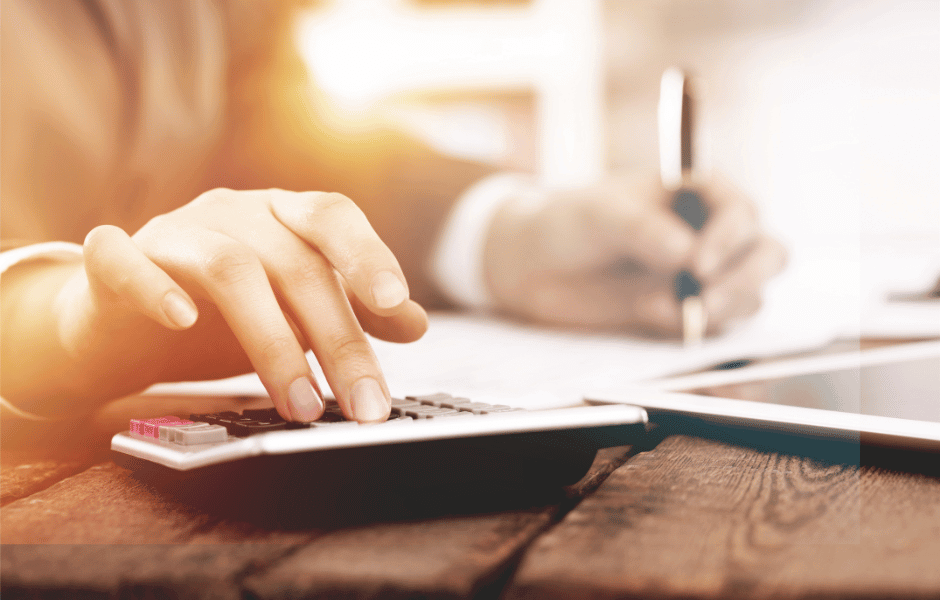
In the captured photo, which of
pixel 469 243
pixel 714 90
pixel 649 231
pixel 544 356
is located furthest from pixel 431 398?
pixel 714 90

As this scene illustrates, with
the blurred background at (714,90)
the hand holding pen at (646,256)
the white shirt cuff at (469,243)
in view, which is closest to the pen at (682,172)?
the hand holding pen at (646,256)

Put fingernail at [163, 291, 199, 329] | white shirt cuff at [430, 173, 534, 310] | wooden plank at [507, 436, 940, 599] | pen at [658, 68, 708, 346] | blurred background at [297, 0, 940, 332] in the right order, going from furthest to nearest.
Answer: blurred background at [297, 0, 940, 332], white shirt cuff at [430, 173, 534, 310], pen at [658, 68, 708, 346], fingernail at [163, 291, 199, 329], wooden plank at [507, 436, 940, 599]

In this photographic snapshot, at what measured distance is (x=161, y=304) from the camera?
0.24 meters

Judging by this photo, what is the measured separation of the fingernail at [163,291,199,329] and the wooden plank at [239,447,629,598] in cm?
10

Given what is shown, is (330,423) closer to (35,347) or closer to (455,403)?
(455,403)

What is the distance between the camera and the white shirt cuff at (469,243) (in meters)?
0.90

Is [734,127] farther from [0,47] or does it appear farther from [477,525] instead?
[477,525]

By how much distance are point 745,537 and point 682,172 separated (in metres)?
0.53

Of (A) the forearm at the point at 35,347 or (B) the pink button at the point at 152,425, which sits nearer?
Answer: (B) the pink button at the point at 152,425

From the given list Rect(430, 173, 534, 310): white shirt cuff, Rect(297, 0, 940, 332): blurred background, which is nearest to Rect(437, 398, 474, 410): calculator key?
Rect(430, 173, 534, 310): white shirt cuff

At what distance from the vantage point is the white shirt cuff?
898 mm

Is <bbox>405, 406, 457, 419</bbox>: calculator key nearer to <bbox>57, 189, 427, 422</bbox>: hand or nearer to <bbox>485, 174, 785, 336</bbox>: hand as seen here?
<bbox>57, 189, 427, 422</bbox>: hand

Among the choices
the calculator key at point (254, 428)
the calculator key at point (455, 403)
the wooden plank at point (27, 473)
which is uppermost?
the calculator key at point (254, 428)

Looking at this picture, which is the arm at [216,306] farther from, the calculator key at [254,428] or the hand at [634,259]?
the hand at [634,259]
